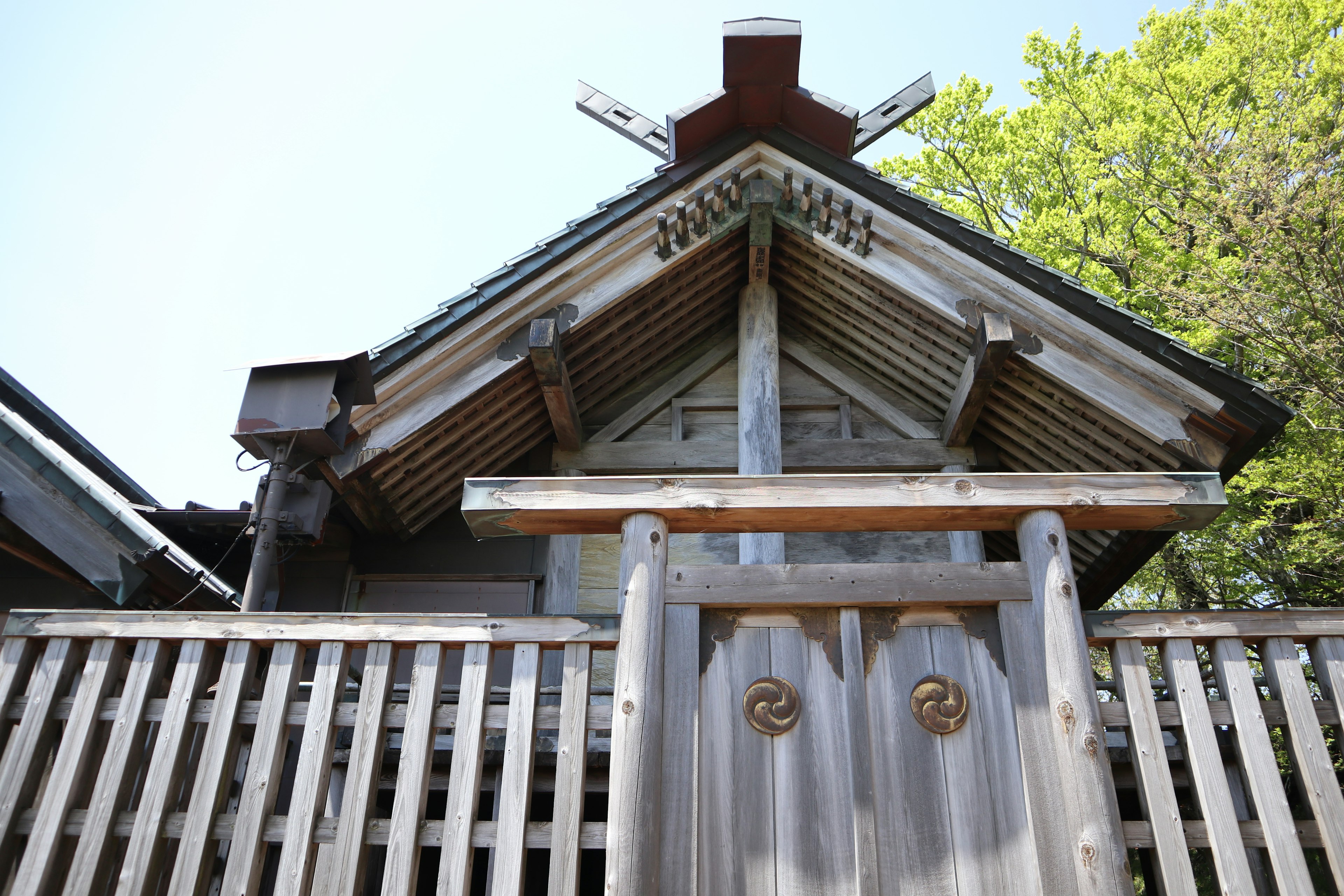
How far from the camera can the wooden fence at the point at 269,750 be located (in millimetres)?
3479

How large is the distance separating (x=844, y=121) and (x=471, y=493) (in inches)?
160

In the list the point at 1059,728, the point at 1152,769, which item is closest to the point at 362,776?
the point at 1059,728

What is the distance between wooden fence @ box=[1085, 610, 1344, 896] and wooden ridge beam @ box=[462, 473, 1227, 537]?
45cm

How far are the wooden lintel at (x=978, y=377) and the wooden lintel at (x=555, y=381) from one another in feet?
9.52

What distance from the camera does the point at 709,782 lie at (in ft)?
11.3

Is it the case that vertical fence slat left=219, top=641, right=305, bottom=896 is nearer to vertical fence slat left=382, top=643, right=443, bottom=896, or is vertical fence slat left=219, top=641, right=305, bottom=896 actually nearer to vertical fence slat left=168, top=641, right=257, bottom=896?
vertical fence slat left=168, top=641, right=257, bottom=896

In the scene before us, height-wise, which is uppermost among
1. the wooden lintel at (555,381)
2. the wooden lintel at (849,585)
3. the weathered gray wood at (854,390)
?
the weathered gray wood at (854,390)

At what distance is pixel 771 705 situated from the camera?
3537 millimetres

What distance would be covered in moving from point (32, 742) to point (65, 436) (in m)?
4.41

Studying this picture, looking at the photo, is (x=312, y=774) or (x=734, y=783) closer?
(x=734, y=783)

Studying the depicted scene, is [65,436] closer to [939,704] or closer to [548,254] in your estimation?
[548,254]

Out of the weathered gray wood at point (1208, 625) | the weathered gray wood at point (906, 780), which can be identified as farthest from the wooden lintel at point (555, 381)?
the weathered gray wood at point (1208, 625)

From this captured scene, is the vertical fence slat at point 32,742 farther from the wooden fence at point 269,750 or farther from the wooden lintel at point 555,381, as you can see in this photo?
the wooden lintel at point 555,381

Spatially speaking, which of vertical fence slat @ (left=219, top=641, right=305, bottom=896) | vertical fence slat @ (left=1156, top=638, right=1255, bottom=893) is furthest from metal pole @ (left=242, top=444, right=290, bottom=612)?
vertical fence slat @ (left=1156, top=638, right=1255, bottom=893)
